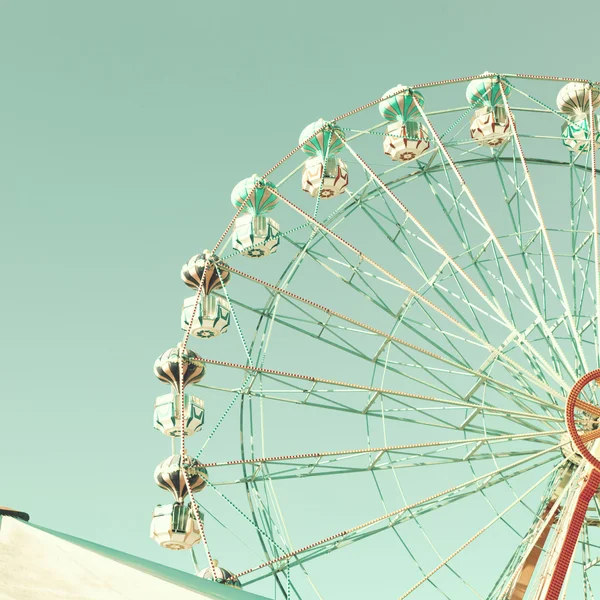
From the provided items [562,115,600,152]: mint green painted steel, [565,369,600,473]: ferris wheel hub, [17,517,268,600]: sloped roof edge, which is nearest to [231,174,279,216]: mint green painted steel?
[562,115,600,152]: mint green painted steel

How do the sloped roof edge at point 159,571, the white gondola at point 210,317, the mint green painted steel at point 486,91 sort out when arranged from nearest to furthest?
the sloped roof edge at point 159,571 → the white gondola at point 210,317 → the mint green painted steel at point 486,91

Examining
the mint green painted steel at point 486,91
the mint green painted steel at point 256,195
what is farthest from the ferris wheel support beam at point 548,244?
the mint green painted steel at point 256,195

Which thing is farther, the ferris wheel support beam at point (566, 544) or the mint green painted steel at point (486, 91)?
the mint green painted steel at point (486, 91)

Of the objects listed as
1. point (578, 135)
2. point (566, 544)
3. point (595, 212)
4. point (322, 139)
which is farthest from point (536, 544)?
point (322, 139)

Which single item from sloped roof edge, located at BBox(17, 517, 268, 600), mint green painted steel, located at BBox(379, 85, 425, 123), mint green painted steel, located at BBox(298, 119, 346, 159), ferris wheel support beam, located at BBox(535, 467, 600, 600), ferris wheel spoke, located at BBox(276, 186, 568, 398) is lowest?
sloped roof edge, located at BBox(17, 517, 268, 600)

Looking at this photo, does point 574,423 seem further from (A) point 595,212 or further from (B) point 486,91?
(B) point 486,91

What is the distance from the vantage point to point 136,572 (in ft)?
18.3

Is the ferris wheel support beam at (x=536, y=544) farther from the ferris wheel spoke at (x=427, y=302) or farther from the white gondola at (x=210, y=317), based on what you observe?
the white gondola at (x=210, y=317)

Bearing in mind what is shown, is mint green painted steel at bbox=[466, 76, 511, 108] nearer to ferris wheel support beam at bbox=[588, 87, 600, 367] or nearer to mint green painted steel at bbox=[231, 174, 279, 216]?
ferris wheel support beam at bbox=[588, 87, 600, 367]

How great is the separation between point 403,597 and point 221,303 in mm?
5317

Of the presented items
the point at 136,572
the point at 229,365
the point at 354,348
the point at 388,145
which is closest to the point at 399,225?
the point at 388,145

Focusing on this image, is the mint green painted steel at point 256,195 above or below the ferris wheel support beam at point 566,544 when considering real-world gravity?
above

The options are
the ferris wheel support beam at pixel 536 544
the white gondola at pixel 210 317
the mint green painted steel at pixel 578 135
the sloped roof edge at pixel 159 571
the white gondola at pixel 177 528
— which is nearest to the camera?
the sloped roof edge at pixel 159 571

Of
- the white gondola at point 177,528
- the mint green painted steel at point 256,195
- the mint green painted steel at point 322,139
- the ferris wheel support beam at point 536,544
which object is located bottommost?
the ferris wheel support beam at point 536,544
